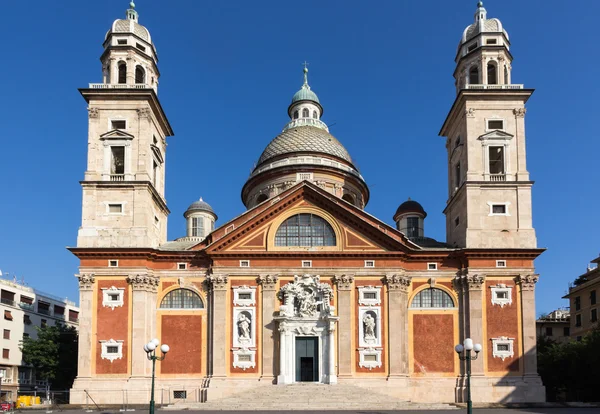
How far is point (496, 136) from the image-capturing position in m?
45.9

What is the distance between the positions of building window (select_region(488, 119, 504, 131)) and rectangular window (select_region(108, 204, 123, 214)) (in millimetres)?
25592

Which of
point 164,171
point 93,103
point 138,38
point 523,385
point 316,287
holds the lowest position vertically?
point 523,385

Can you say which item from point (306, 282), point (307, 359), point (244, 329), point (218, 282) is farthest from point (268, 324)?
point (218, 282)

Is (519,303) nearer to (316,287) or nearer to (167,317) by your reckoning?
(316,287)

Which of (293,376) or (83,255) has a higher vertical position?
(83,255)

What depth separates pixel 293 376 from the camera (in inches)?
1694

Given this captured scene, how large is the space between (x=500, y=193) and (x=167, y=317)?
77.0 ft

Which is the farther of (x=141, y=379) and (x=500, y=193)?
(x=500, y=193)

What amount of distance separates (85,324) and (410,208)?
27817mm

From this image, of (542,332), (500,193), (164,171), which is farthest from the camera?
(542,332)

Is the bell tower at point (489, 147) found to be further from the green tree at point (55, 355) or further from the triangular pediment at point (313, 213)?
the green tree at point (55, 355)

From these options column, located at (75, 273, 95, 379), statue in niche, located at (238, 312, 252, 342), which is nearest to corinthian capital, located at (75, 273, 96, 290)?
column, located at (75, 273, 95, 379)

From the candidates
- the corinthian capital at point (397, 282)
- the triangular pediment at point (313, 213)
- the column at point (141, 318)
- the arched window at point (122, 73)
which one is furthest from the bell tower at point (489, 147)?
the arched window at point (122, 73)

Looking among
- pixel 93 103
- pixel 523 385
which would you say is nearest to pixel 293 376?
pixel 523 385
